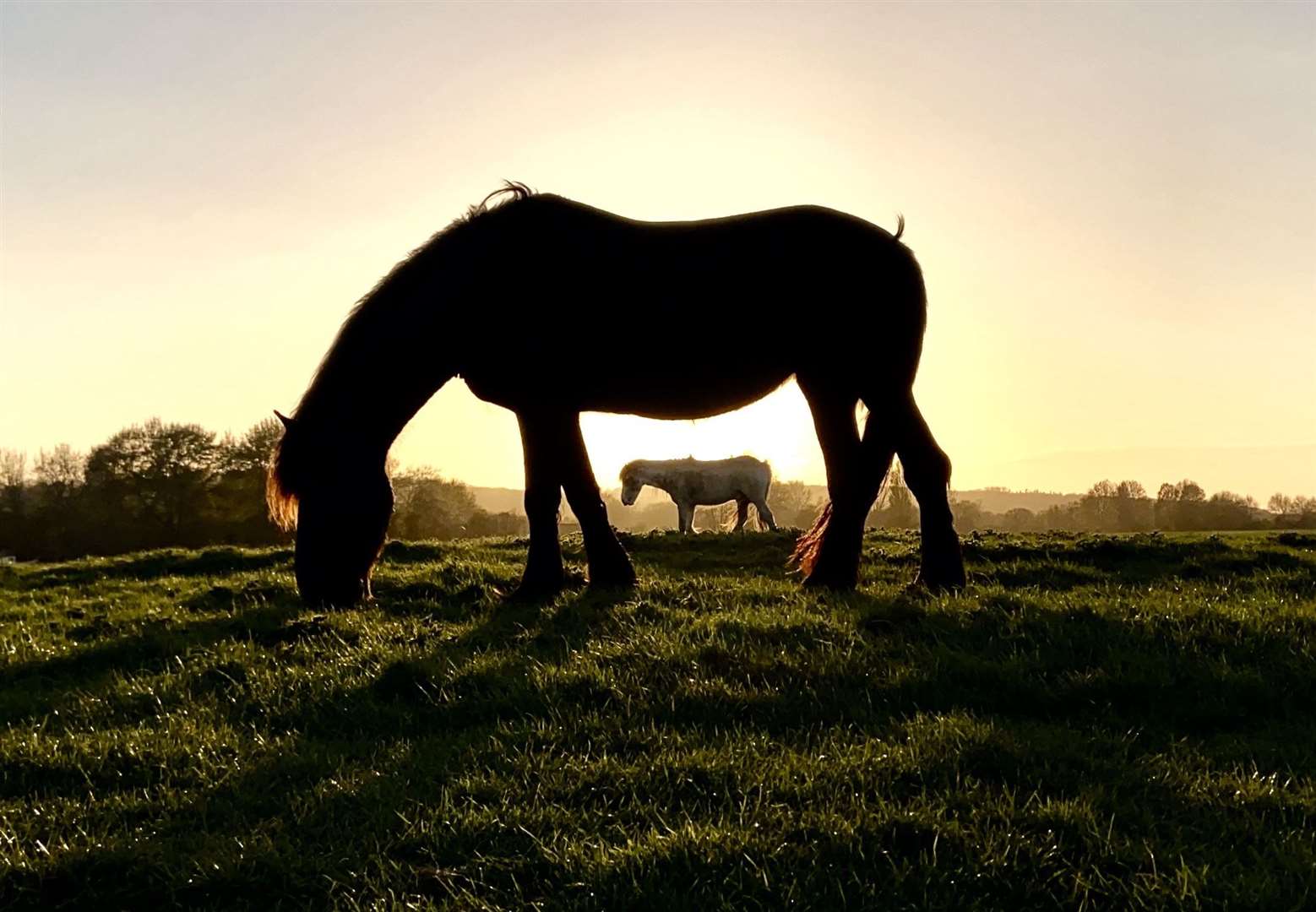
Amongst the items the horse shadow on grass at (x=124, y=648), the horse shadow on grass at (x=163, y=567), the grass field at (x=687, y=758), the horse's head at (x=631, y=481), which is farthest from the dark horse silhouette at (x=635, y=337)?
the horse's head at (x=631, y=481)

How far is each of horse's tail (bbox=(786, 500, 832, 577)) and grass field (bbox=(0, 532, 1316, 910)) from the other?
1252 mm

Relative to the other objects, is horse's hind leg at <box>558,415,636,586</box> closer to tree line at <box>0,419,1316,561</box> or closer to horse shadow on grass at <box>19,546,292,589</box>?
horse shadow on grass at <box>19,546,292,589</box>

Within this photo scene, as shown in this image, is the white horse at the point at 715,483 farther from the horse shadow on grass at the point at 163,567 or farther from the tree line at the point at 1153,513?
the tree line at the point at 1153,513

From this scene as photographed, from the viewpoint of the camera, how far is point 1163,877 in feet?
8.08

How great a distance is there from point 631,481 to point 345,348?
18.9 metres

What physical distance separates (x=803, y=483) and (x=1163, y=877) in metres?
87.9

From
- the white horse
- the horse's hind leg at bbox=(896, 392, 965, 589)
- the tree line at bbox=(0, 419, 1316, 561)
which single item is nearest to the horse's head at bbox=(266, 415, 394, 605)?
the horse's hind leg at bbox=(896, 392, 965, 589)

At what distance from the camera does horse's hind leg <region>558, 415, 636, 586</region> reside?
7965mm

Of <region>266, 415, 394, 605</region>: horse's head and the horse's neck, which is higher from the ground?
the horse's neck

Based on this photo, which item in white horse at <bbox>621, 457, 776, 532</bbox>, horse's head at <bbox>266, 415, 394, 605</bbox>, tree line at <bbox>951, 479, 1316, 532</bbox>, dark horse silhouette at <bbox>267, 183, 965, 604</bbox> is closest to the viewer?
horse's head at <bbox>266, 415, 394, 605</bbox>

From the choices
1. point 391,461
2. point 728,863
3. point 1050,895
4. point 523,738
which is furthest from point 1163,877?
point 391,461

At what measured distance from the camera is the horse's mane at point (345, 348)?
22.7ft

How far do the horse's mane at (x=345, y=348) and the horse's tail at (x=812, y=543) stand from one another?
13.7 ft

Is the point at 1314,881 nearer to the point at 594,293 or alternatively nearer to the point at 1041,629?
the point at 1041,629
